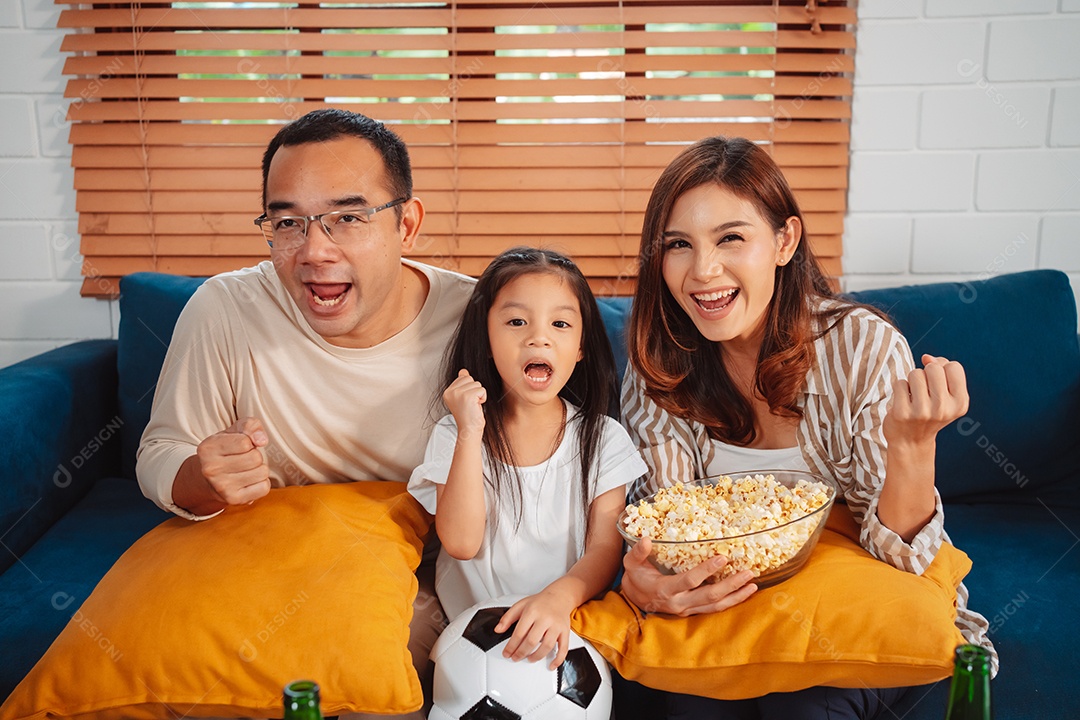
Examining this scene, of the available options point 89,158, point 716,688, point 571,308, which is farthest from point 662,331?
point 89,158

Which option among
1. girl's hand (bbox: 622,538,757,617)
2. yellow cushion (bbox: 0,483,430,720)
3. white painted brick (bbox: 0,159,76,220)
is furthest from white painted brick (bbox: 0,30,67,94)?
girl's hand (bbox: 622,538,757,617)

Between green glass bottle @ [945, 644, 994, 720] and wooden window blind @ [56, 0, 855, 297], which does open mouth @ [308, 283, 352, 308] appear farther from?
green glass bottle @ [945, 644, 994, 720]

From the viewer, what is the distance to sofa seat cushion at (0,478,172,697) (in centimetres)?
148

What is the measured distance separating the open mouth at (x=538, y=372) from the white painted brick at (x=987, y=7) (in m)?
1.49

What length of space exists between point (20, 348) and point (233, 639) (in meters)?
1.58

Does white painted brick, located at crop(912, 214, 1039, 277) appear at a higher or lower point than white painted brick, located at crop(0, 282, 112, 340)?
higher

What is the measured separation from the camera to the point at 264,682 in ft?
A: 4.08

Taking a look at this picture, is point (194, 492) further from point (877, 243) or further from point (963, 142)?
point (963, 142)

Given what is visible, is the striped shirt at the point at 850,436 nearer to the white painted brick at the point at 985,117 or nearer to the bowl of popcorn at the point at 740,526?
the bowl of popcorn at the point at 740,526

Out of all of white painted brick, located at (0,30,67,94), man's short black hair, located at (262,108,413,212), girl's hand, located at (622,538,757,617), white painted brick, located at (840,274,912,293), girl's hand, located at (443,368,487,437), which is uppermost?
white painted brick, located at (0,30,67,94)

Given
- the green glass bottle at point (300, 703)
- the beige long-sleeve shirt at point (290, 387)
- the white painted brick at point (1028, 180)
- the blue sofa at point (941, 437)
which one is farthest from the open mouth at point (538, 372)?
the white painted brick at point (1028, 180)

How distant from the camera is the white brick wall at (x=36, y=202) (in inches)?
90.6

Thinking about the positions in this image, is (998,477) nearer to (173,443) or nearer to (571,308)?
(571,308)

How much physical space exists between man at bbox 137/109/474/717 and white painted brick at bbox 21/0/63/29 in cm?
108
